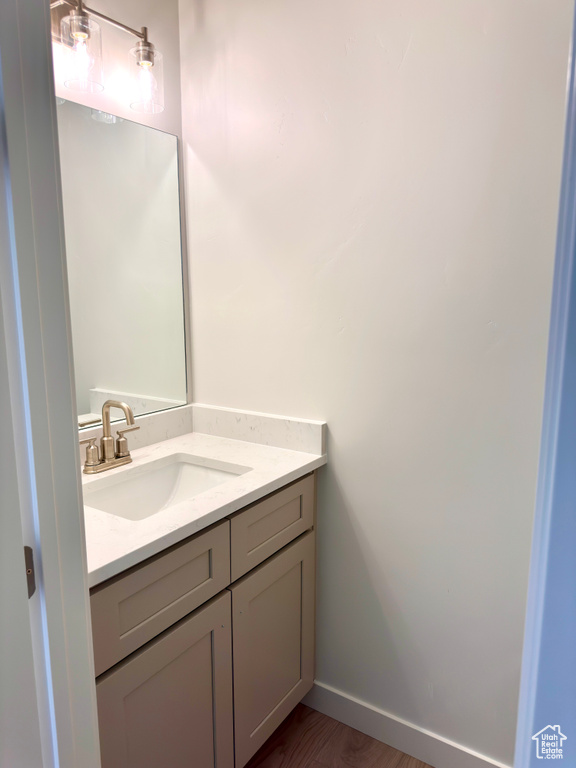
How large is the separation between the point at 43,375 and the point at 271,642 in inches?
45.0

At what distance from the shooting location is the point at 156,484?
5.18ft

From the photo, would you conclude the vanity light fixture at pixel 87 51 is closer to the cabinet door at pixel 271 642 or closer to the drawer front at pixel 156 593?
the drawer front at pixel 156 593

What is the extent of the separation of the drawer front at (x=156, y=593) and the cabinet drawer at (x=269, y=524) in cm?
4

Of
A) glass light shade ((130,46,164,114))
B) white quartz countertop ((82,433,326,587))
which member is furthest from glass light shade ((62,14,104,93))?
white quartz countertop ((82,433,326,587))

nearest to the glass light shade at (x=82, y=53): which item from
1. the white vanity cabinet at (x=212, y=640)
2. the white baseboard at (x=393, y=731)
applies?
the white vanity cabinet at (x=212, y=640)

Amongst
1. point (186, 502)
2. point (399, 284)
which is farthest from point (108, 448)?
point (399, 284)

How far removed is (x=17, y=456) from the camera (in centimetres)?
65

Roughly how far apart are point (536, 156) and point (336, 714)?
1780 millimetres

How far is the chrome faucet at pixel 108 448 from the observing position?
4.81 ft

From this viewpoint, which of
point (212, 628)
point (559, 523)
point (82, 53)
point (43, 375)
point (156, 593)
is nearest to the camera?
point (559, 523)

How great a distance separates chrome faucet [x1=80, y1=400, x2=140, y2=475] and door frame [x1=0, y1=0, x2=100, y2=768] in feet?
2.49

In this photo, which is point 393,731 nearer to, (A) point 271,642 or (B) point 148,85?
(A) point 271,642

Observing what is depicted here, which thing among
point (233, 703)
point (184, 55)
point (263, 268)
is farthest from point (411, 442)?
point (184, 55)

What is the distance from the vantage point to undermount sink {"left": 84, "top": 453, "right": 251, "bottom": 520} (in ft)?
4.67
